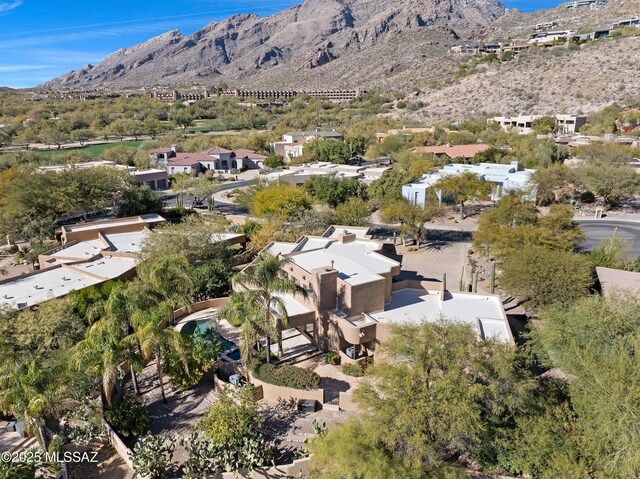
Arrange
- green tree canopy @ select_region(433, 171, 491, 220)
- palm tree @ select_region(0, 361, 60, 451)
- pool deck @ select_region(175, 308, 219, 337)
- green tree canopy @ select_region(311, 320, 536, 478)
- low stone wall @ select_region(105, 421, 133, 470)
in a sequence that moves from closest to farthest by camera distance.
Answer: green tree canopy @ select_region(311, 320, 536, 478)
palm tree @ select_region(0, 361, 60, 451)
low stone wall @ select_region(105, 421, 133, 470)
pool deck @ select_region(175, 308, 219, 337)
green tree canopy @ select_region(433, 171, 491, 220)

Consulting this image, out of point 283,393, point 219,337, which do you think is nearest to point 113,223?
point 219,337

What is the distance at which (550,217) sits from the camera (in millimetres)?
34562

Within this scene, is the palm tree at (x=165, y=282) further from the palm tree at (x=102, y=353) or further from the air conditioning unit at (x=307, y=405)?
the air conditioning unit at (x=307, y=405)

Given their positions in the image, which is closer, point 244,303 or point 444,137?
point 244,303

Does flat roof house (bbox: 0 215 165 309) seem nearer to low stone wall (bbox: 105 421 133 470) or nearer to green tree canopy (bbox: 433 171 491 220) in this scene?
low stone wall (bbox: 105 421 133 470)

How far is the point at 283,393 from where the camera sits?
2061 centimetres

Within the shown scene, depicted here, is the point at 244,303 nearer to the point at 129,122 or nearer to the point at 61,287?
the point at 61,287

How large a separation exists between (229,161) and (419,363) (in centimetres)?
6700

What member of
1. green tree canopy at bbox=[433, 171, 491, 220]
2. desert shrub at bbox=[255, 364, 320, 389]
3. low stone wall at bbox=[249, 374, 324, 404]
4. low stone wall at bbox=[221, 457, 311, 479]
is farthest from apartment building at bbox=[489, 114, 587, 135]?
low stone wall at bbox=[221, 457, 311, 479]

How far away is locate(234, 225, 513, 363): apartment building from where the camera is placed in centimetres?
2319

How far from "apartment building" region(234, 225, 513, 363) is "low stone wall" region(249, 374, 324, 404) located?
346 cm

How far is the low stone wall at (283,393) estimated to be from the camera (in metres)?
20.2

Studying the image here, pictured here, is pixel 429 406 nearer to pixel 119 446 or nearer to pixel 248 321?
pixel 248 321

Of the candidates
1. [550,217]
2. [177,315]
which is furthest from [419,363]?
[550,217]
